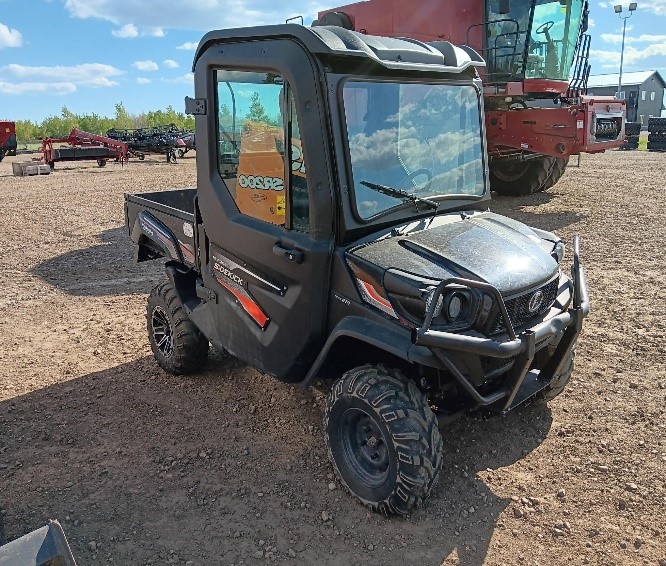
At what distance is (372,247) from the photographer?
306 cm

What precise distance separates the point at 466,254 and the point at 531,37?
28.4ft

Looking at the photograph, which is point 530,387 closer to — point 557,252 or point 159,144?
point 557,252

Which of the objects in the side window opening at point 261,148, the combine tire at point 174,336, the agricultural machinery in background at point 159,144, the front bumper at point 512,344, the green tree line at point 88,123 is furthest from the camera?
the green tree line at point 88,123

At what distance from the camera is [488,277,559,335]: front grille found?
2900 millimetres

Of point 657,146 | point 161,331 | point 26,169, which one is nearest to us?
point 161,331

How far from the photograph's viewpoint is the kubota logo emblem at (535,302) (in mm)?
3030

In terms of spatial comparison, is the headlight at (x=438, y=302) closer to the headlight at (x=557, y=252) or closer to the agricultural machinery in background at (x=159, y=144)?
the headlight at (x=557, y=252)

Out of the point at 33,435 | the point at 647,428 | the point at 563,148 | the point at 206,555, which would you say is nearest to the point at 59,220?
the point at 33,435

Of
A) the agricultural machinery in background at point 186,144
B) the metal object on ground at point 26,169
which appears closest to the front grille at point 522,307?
the metal object on ground at point 26,169

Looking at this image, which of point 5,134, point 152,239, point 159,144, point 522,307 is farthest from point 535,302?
point 5,134

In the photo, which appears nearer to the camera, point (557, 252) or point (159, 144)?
point (557, 252)

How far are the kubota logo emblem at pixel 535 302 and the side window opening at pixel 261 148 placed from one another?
45.8 inches

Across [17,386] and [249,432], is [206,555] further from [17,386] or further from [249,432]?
[17,386]

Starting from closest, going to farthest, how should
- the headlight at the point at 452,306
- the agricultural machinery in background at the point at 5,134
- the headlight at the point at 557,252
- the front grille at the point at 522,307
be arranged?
1. the headlight at the point at 452,306
2. the front grille at the point at 522,307
3. the headlight at the point at 557,252
4. the agricultural machinery in background at the point at 5,134
